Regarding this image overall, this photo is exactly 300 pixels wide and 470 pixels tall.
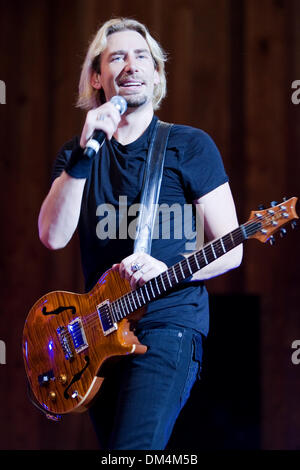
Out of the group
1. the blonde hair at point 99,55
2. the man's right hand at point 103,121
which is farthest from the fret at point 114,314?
the blonde hair at point 99,55

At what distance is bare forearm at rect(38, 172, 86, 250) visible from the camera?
1775 mm

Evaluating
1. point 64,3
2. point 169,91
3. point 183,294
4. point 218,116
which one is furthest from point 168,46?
point 183,294

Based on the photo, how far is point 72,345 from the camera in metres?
1.81

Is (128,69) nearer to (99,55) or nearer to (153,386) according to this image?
(99,55)

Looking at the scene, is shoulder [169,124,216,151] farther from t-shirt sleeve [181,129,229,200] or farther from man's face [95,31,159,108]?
man's face [95,31,159,108]

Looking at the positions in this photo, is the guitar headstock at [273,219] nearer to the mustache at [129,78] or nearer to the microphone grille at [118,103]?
the microphone grille at [118,103]

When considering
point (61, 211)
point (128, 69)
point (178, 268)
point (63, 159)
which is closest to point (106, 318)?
point (178, 268)

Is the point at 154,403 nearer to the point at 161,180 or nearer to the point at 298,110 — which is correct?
the point at 161,180

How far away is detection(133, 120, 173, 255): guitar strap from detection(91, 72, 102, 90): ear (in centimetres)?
54

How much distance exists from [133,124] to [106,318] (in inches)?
28.1

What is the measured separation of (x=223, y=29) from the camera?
3369 mm

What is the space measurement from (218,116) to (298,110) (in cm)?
45

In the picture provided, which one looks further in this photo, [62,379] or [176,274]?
[62,379]

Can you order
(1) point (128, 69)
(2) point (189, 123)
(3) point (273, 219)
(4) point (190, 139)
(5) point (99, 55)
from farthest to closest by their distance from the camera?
(2) point (189, 123) < (5) point (99, 55) < (1) point (128, 69) < (4) point (190, 139) < (3) point (273, 219)
